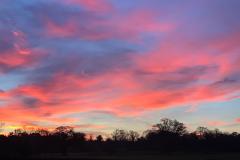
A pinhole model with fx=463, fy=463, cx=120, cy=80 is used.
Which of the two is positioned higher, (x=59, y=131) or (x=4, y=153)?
(x=59, y=131)

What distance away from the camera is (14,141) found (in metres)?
89.5

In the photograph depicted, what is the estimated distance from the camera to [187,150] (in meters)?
196

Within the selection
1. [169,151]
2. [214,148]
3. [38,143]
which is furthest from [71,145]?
[214,148]

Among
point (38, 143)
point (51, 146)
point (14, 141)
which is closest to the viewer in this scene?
point (14, 141)

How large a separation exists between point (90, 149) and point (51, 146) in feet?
95.8

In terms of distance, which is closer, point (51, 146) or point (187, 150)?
point (51, 146)

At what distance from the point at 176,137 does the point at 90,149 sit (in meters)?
37.2

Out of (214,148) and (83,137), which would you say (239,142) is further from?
(83,137)

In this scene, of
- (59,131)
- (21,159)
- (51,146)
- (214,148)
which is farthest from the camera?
(214,148)

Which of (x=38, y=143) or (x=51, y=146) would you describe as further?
(x=51, y=146)

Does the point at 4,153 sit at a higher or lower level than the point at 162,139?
lower

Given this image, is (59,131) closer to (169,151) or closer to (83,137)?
(83,137)

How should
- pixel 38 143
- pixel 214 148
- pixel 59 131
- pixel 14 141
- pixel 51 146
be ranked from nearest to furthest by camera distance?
pixel 14 141
pixel 38 143
pixel 51 146
pixel 59 131
pixel 214 148

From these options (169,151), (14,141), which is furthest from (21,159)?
(169,151)
